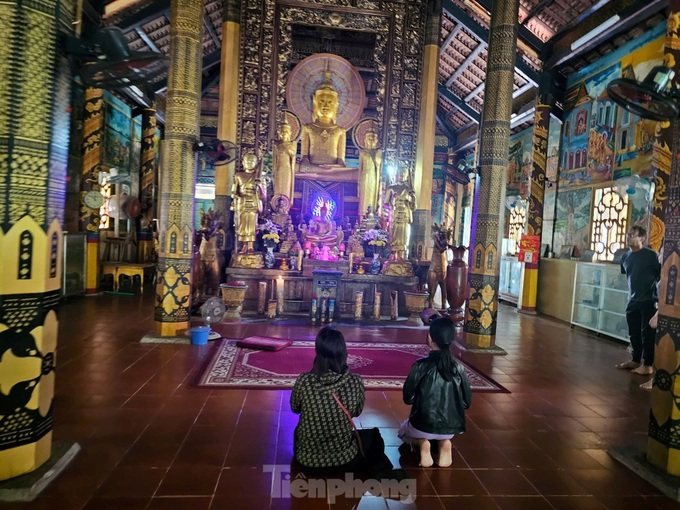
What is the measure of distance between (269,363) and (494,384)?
2529 mm

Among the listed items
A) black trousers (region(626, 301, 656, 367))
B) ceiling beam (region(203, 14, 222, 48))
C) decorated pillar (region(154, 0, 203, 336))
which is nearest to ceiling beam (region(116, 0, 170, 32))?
ceiling beam (region(203, 14, 222, 48))

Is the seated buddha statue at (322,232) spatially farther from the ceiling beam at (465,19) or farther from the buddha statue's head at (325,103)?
the ceiling beam at (465,19)

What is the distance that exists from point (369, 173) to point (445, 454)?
27.2ft

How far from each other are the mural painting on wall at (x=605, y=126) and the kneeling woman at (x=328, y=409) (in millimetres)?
7947

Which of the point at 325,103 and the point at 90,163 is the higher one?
the point at 325,103

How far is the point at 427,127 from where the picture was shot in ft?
35.8

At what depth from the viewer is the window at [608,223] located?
29.4 ft

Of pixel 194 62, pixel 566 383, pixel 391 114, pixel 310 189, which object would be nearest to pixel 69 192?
pixel 310 189

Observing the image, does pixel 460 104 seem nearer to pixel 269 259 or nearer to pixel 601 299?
pixel 601 299

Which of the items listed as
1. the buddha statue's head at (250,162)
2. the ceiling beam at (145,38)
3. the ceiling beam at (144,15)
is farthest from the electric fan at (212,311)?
the ceiling beam at (145,38)

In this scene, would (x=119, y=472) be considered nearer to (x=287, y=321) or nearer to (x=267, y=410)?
(x=267, y=410)

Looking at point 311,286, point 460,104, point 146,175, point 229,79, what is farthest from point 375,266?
point 146,175

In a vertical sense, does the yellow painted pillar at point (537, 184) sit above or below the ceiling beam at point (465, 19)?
below

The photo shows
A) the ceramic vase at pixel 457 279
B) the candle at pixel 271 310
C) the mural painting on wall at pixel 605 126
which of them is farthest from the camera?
the mural painting on wall at pixel 605 126
